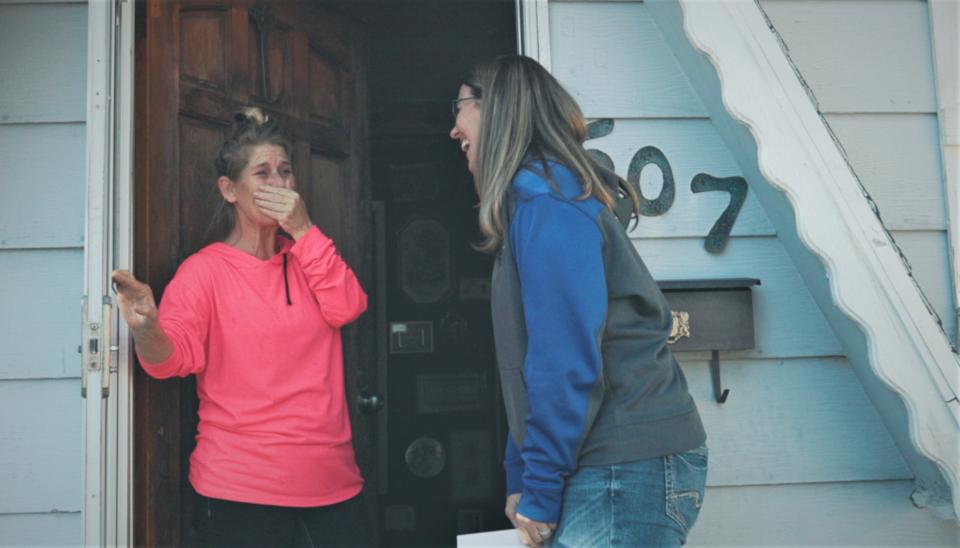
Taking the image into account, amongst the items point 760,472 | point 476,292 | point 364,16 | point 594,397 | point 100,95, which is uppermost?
point 364,16

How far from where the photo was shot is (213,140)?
2539mm

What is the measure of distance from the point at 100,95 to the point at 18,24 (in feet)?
1.76

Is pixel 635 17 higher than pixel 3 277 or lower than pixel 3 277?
higher

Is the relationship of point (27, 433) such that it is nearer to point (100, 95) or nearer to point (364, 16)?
point (100, 95)

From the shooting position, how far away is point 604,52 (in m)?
2.21

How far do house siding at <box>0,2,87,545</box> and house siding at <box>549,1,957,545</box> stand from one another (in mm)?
1288

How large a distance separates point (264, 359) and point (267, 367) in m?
0.02

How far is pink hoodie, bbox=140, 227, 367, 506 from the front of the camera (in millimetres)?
2168

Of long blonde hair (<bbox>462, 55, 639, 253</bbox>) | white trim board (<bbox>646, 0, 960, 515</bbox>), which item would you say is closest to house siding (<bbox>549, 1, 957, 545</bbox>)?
white trim board (<bbox>646, 0, 960, 515</bbox>)

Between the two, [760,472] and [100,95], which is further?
[760,472]

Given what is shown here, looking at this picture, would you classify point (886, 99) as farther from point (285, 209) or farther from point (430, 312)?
point (430, 312)

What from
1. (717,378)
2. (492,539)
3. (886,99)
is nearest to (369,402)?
(717,378)

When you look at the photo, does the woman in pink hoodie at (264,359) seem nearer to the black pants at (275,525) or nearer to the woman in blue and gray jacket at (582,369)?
the black pants at (275,525)

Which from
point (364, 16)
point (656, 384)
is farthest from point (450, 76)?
point (656, 384)
